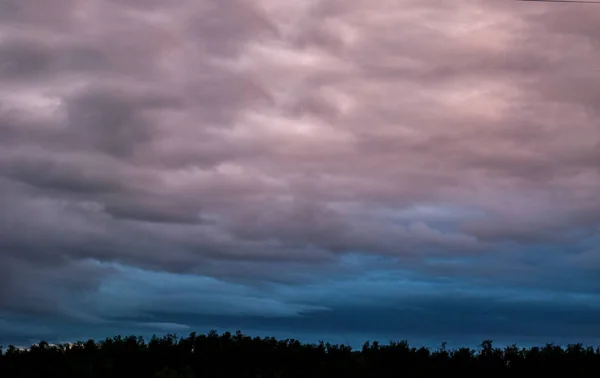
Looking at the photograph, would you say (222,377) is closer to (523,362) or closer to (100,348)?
(100,348)

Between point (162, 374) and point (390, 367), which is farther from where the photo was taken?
point (390, 367)

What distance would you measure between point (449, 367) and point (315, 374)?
4106 mm

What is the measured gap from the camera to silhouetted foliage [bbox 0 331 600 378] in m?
22.2

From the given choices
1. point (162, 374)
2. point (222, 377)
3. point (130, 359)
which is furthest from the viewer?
point (130, 359)

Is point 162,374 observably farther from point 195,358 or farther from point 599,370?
point 599,370

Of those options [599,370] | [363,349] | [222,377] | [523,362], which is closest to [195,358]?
[222,377]

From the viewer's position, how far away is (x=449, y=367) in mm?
23297

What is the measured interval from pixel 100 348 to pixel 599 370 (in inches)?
560

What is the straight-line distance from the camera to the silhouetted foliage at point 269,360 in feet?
73.0

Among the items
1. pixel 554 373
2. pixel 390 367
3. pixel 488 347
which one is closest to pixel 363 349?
pixel 390 367

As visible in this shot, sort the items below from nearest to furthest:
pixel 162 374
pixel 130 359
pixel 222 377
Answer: pixel 162 374 < pixel 222 377 < pixel 130 359

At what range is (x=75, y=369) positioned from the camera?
2214 cm

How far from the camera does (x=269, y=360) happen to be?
24125 millimetres

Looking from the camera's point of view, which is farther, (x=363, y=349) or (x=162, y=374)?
(x=363, y=349)
